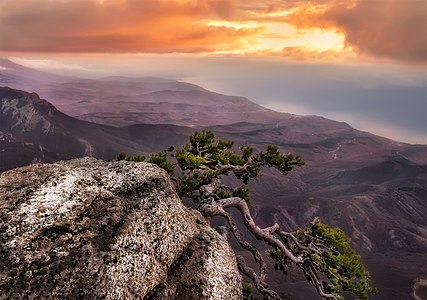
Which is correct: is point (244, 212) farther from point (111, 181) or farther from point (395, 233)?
point (395, 233)

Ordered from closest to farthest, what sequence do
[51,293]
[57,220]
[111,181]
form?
1. [51,293]
2. [57,220]
3. [111,181]

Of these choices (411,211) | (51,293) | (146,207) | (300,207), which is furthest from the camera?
(411,211)

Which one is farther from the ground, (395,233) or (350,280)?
(350,280)

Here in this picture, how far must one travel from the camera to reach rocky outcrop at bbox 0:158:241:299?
11867 millimetres

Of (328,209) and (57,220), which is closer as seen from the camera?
(57,220)

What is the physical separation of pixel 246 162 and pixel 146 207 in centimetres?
1270

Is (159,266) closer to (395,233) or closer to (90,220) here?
(90,220)

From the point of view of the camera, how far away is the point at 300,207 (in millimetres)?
177500

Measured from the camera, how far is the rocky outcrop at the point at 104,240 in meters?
11.9

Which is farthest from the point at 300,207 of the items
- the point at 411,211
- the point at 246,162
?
the point at 246,162

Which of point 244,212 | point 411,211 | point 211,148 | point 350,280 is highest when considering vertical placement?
point 211,148

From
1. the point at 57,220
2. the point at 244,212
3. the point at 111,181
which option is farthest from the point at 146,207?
the point at 244,212

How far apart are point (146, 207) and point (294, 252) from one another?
11018 mm

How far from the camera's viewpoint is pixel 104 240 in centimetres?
1298
